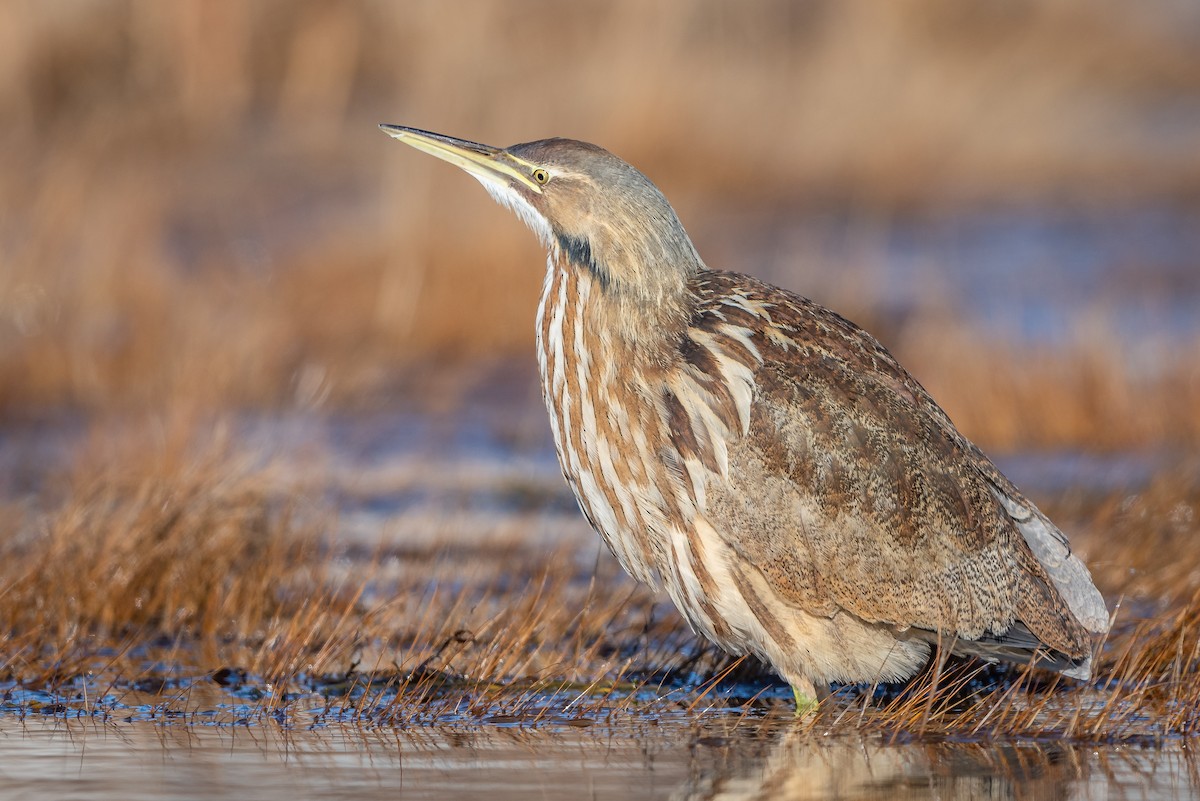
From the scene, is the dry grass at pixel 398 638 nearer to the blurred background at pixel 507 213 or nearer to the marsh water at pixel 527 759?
the marsh water at pixel 527 759

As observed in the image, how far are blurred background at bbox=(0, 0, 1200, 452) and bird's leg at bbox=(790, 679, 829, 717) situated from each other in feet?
10.5

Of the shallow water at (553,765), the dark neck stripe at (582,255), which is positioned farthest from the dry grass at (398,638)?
the dark neck stripe at (582,255)

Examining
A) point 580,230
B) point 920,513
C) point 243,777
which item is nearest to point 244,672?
point 243,777

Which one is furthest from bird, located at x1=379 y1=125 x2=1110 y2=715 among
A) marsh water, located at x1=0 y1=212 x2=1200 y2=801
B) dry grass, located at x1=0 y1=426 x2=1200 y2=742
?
marsh water, located at x1=0 y1=212 x2=1200 y2=801

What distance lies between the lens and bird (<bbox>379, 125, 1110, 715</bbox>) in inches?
160

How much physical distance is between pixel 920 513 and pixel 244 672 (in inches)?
60.4

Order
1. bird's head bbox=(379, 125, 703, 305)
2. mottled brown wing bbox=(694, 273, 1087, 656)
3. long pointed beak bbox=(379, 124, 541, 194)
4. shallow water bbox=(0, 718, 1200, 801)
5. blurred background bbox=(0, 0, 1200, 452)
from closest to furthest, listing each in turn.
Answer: shallow water bbox=(0, 718, 1200, 801)
mottled brown wing bbox=(694, 273, 1087, 656)
bird's head bbox=(379, 125, 703, 305)
long pointed beak bbox=(379, 124, 541, 194)
blurred background bbox=(0, 0, 1200, 452)

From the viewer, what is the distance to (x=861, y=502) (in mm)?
4102

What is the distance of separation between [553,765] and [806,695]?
756 millimetres

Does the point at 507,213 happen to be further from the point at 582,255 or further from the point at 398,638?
the point at 582,255

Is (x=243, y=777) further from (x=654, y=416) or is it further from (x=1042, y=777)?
(x=1042, y=777)

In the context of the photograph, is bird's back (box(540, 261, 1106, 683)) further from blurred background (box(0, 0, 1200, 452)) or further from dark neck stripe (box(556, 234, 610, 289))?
blurred background (box(0, 0, 1200, 452))

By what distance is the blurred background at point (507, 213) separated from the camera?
7.99 meters

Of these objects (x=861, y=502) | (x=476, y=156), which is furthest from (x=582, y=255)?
(x=861, y=502)
